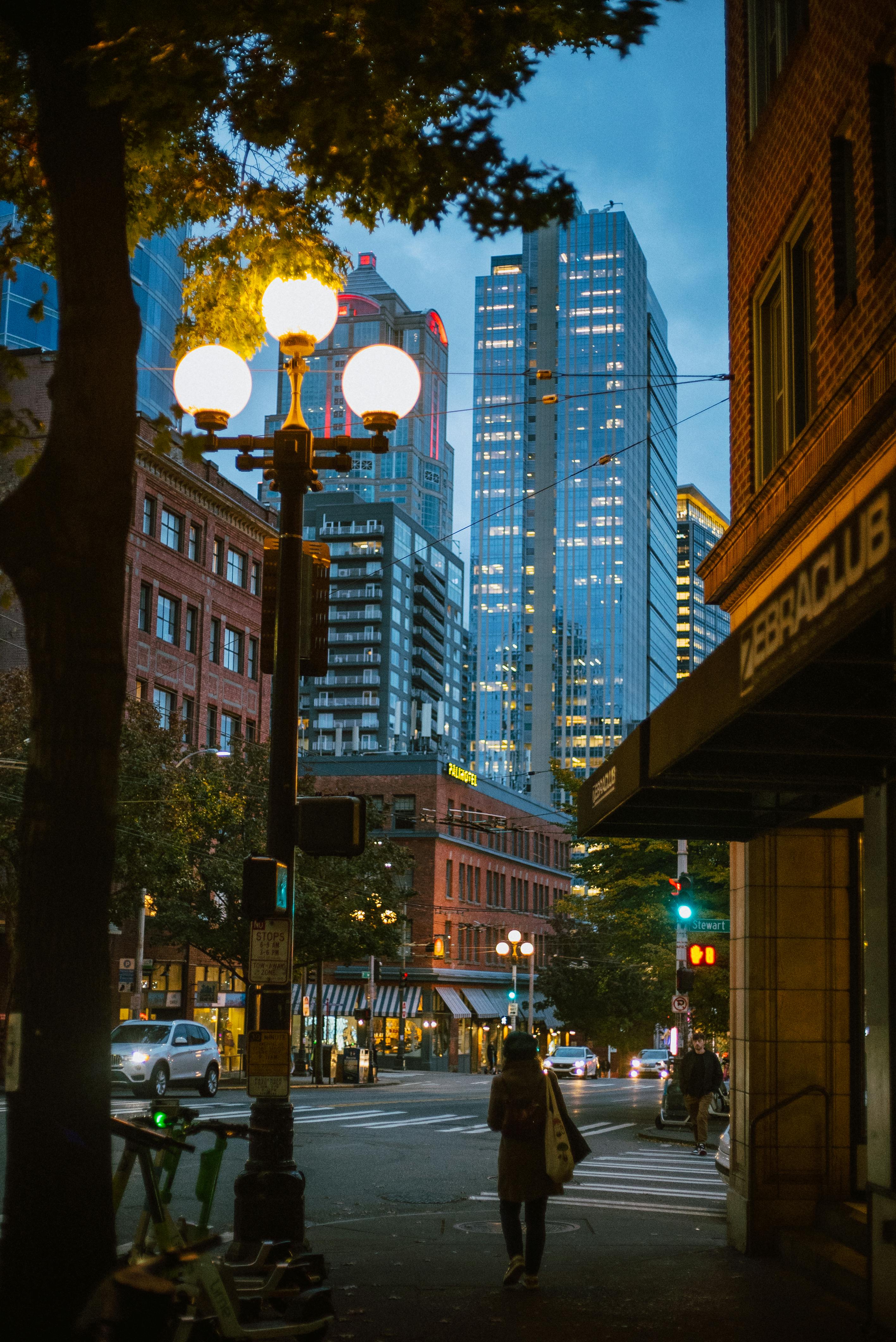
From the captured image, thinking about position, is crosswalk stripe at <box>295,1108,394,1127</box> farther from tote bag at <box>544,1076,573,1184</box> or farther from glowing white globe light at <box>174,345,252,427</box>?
glowing white globe light at <box>174,345,252,427</box>

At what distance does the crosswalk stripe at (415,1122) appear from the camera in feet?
84.5

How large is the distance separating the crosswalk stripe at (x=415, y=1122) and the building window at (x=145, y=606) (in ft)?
86.3

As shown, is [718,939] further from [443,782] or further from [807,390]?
[443,782]

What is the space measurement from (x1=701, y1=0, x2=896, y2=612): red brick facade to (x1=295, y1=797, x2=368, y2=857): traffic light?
12.3ft

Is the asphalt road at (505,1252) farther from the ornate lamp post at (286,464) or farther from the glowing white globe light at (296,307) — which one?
the glowing white globe light at (296,307)

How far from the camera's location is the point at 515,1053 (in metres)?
9.94

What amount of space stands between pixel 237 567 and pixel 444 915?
23.4 m

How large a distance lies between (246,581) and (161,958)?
1760 cm

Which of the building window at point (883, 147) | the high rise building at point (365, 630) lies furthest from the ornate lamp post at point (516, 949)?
the high rise building at point (365, 630)

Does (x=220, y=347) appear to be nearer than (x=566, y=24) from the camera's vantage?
No

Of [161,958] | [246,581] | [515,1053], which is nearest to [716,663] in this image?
[515,1053]

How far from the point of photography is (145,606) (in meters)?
52.9

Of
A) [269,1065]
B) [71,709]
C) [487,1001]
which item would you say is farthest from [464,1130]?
[487,1001]

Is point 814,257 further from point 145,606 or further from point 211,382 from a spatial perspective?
point 145,606
